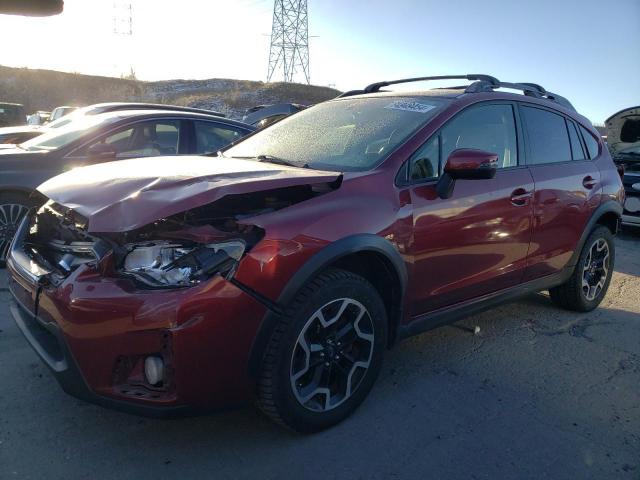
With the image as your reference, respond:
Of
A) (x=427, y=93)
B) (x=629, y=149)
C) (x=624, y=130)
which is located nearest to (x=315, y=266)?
(x=427, y=93)

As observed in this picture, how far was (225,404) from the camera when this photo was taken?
7.99 ft

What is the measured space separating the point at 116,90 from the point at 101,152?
4125cm

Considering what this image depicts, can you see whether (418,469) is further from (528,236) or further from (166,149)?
(166,149)

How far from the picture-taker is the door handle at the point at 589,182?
172 inches

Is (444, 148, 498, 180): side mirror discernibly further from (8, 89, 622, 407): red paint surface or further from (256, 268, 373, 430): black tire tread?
(256, 268, 373, 430): black tire tread

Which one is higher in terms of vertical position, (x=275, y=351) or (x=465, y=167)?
(x=465, y=167)

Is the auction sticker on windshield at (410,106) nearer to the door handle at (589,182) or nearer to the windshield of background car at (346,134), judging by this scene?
the windshield of background car at (346,134)

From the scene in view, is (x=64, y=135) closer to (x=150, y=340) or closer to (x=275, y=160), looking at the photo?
(x=275, y=160)

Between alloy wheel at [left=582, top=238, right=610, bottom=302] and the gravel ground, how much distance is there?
3.22 feet

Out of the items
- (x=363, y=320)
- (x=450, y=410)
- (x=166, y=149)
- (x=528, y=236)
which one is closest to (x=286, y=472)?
(x=363, y=320)

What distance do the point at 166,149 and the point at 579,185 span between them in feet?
13.6

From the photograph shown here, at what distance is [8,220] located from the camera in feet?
17.2

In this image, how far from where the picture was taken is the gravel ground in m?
2.51

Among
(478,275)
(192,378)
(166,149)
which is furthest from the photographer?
(166,149)
